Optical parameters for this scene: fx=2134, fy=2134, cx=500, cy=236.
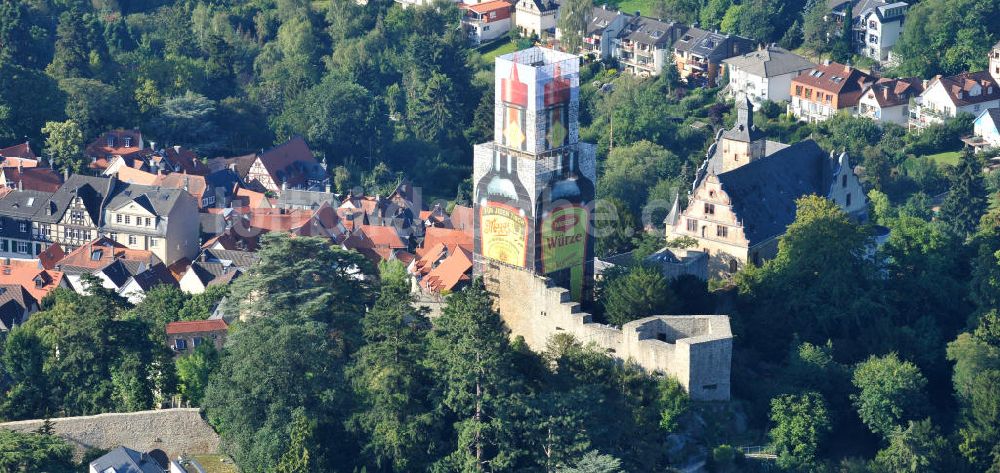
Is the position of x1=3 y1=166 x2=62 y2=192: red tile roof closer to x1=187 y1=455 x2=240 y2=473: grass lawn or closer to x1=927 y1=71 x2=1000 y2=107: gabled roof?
x1=187 y1=455 x2=240 y2=473: grass lawn

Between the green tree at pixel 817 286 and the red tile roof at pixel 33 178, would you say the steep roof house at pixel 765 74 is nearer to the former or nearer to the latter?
the red tile roof at pixel 33 178

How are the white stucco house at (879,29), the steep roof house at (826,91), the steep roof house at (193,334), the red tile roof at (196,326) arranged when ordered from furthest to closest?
1. the white stucco house at (879,29)
2. the steep roof house at (826,91)
3. the red tile roof at (196,326)
4. the steep roof house at (193,334)

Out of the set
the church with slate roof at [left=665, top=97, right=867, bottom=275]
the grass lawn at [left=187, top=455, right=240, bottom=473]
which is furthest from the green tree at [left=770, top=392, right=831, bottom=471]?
the grass lawn at [left=187, top=455, right=240, bottom=473]

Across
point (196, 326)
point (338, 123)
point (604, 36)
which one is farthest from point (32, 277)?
point (604, 36)

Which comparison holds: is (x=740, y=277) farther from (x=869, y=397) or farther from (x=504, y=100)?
(x=504, y=100)

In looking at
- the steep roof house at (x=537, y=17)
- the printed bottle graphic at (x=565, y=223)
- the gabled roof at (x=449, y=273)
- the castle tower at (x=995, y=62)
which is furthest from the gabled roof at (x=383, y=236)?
the castle tower at (x=995, y=62)

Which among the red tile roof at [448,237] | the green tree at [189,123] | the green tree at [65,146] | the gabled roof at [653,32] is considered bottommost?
the gabled roof at [653,32]

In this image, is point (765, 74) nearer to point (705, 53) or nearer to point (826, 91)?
point (826, 91)
